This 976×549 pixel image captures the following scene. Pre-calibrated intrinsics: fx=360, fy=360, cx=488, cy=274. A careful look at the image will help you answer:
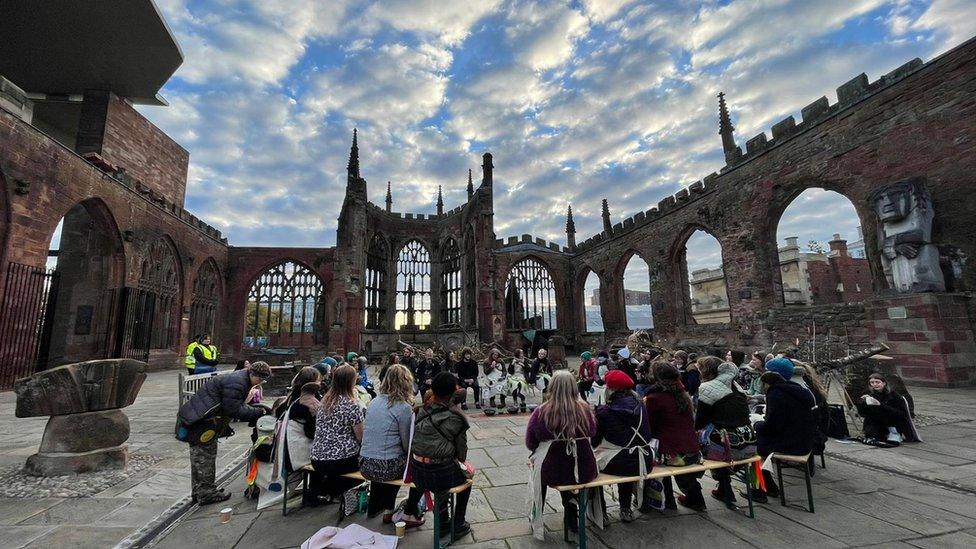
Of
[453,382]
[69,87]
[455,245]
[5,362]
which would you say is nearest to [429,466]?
[453,382]

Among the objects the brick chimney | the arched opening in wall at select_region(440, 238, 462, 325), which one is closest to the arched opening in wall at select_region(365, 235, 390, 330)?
the arched opening in wall at select_region(440, 238, 462, 325)

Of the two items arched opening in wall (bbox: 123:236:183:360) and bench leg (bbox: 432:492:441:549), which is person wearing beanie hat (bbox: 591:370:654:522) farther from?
arched opening in wall (bbox: 123:236:183:360)

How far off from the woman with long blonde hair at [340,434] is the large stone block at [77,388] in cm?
A: 289

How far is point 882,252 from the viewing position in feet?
30.6

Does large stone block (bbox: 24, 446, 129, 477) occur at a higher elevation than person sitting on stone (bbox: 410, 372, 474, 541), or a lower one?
lower

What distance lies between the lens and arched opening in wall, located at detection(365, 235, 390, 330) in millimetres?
24188

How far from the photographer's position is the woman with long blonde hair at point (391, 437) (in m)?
3.18

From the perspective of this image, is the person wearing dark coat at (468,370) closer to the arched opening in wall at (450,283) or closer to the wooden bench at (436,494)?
the wooden bench at (436,494)

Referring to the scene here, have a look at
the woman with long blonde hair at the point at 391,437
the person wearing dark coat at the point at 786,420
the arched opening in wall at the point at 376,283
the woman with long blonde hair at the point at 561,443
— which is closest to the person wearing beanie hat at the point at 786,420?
the person wearing dark coat at the point at 786,420

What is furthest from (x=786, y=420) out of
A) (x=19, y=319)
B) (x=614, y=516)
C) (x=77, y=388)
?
(x=19, y=319)

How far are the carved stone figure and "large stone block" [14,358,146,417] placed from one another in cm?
1510

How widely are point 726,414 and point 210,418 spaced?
5192 millimetres

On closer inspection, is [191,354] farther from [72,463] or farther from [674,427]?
[674,427]

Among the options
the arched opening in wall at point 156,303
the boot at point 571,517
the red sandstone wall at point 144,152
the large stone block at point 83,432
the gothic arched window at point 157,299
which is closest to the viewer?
the boot at point 571,517
